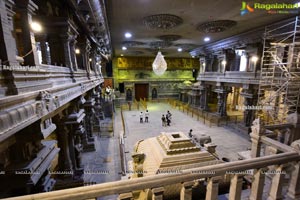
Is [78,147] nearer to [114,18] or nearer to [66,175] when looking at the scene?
[66,175]

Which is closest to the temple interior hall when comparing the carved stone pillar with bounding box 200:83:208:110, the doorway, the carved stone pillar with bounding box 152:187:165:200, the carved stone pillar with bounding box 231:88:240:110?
the carved stone pillar with bounding box 152:187:165:200

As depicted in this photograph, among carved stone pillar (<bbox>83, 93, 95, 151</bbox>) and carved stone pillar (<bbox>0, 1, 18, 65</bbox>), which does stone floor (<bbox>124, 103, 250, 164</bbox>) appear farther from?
carved stone pillar (<bbox>0, 1, 18, 65</bbox>)

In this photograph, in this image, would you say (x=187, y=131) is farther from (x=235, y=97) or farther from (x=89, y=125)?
(x=235, y=97)

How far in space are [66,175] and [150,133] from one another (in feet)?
19.8

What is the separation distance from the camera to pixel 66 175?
17.0ft

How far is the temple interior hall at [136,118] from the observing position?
72.4 inches

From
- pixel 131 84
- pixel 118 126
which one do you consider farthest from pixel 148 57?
pixel 118 126

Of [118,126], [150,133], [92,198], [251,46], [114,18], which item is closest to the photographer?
[92,198]

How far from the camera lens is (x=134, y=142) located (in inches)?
364

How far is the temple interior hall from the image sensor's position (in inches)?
72.4

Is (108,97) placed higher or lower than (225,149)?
higher

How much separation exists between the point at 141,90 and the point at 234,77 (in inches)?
554

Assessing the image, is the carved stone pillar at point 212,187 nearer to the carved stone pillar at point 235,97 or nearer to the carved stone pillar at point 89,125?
the carved stone pillar at point 89,125

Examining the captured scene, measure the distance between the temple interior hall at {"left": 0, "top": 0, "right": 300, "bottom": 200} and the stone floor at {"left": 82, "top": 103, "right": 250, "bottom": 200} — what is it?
7cm
